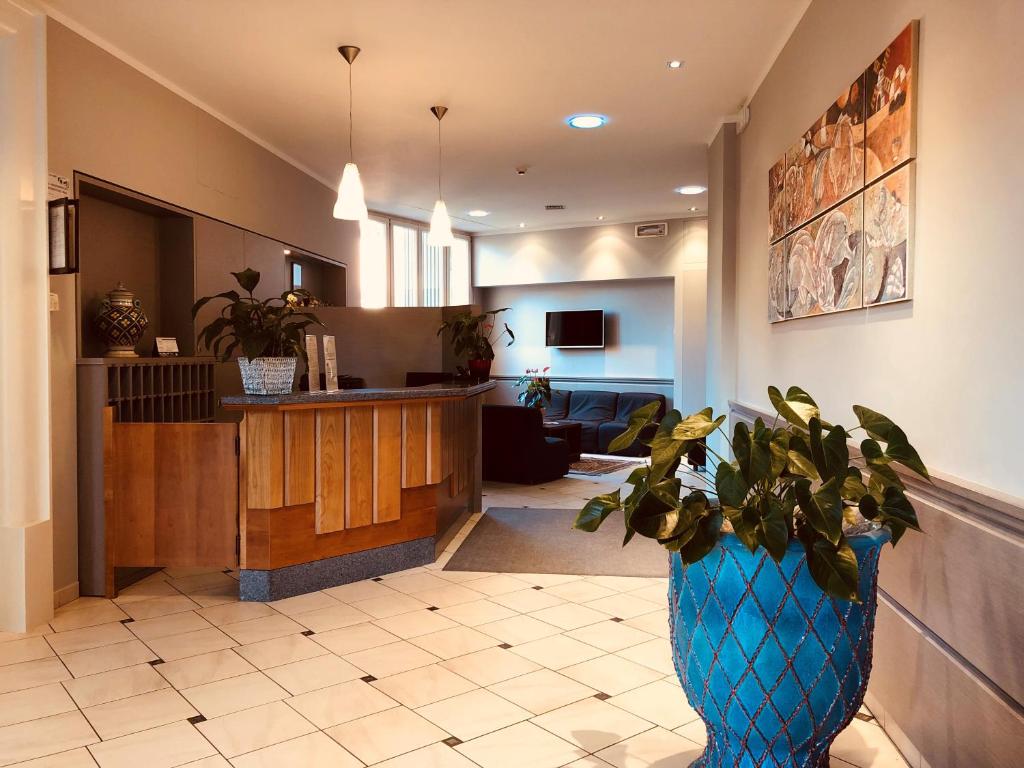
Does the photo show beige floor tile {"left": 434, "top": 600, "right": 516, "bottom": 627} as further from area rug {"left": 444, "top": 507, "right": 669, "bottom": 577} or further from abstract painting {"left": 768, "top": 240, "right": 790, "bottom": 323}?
abstract painting {"left": 768, "top": 240, "right": 790, "bottom": 323}

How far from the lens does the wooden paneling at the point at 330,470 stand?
4.01 m

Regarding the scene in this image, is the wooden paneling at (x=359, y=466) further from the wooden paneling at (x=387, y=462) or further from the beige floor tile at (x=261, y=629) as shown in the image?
the beige floor tile at (x=261, y=629)

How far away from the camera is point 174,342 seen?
480cm

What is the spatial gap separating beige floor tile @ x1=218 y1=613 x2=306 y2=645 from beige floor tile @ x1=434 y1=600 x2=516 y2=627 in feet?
2.31

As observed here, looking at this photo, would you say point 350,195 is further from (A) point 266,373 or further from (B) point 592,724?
(B) point 592,724

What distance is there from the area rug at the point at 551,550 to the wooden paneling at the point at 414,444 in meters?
0.59

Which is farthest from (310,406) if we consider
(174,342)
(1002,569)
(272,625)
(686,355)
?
(686,355)

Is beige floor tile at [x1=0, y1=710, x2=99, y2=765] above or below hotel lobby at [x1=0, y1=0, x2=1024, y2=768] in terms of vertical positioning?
below

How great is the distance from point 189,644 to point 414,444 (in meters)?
1.61

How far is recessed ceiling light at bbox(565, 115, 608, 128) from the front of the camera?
210 inches

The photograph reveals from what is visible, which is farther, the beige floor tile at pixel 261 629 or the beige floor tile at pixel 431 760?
the beige floor tile at pixel 261 629

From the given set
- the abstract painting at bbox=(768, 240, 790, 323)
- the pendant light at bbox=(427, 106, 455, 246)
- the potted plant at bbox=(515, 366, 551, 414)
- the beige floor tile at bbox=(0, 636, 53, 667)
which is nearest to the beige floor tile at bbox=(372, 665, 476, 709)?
the beige floor tile at bbox=(0, 636, 53, 667)

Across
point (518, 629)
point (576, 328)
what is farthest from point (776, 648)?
point (576, 328)

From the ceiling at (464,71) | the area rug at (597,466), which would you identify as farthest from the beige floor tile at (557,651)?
the area rug at (597,466)
